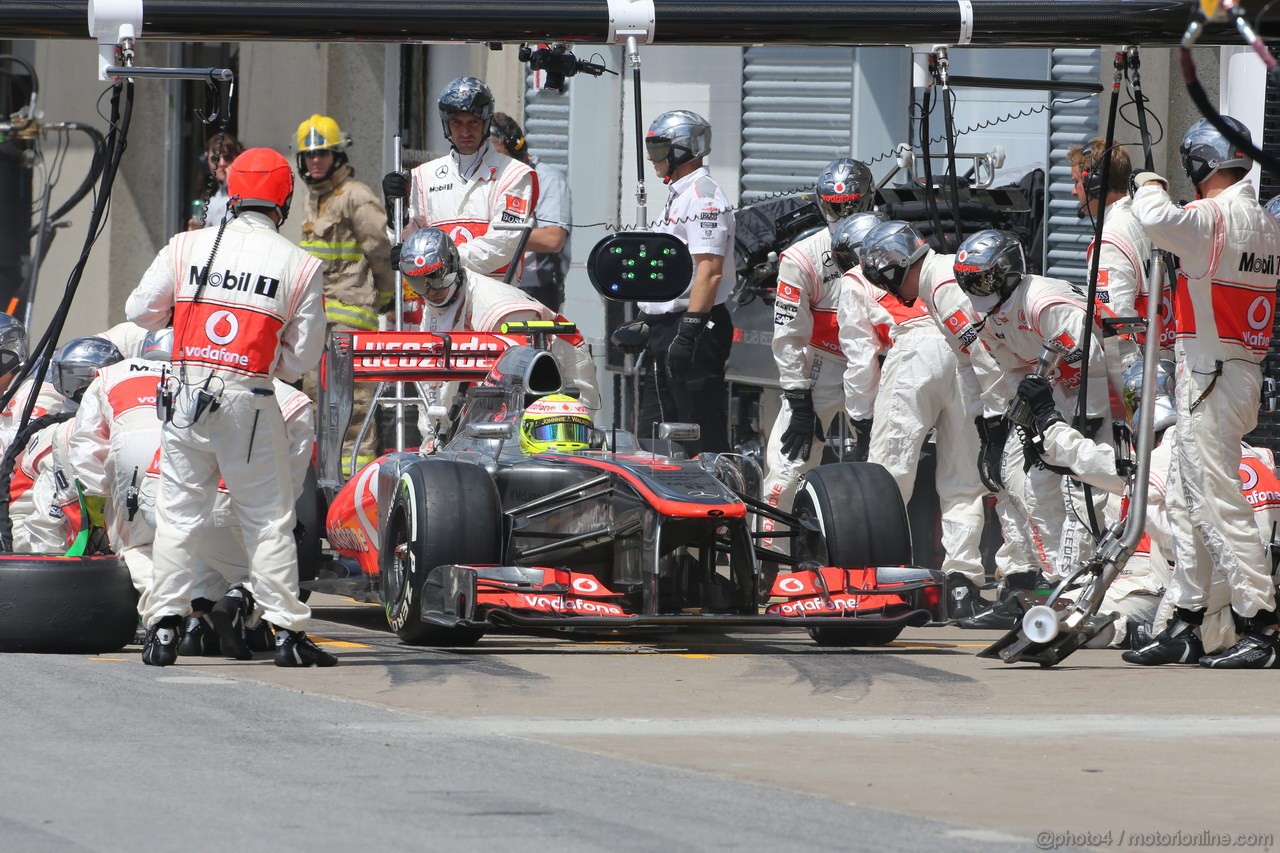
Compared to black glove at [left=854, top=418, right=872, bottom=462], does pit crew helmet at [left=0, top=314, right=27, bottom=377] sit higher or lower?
higher

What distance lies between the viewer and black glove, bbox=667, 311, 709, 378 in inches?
478

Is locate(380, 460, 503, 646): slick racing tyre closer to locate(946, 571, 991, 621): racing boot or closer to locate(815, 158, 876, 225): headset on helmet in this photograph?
locate(946, 571, 991, 621): racing boot

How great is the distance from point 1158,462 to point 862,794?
448cm

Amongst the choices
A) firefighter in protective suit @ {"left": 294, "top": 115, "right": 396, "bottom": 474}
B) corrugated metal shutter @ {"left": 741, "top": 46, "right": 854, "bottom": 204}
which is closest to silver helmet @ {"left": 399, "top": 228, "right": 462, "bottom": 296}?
firefighter in protective suit @ {"left": 294, "top": 115, "right": 396, "bottom": 474}

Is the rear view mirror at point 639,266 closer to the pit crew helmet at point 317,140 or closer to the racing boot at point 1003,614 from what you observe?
the racing boot at point 1003,614

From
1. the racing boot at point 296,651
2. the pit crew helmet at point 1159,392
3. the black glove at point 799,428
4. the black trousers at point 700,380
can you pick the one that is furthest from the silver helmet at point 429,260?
the pit crew helmet at point 1159,392

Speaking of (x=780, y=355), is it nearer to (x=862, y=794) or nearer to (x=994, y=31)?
(x=994, y=31)

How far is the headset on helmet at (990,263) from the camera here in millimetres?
10609

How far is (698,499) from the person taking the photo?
30.5ft

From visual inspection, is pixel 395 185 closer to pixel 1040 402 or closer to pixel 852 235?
pixel 852 235

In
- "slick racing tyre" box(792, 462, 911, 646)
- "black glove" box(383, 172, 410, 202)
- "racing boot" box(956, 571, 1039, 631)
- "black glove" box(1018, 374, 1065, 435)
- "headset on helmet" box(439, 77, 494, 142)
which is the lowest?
"racing boot" box(956, 571, 1039, 631)

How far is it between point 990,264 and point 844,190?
1695 millimetres
